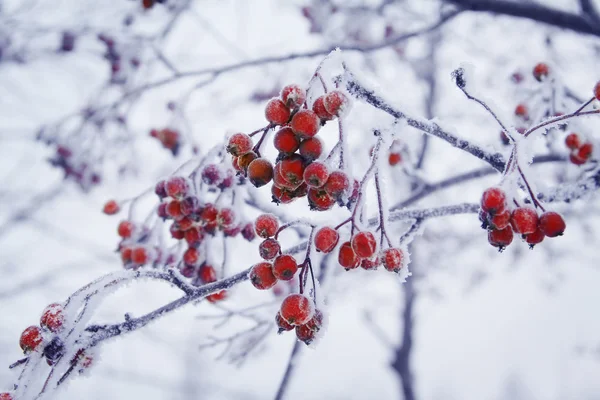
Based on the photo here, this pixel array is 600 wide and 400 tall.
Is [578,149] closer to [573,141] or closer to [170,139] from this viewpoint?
[573,141]

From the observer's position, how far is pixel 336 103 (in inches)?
45.7

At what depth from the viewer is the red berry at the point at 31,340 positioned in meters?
1.21

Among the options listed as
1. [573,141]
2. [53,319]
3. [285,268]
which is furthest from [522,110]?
[53,319]

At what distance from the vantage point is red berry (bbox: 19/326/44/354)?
1.21 meters

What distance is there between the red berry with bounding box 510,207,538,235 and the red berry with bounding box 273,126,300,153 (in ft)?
2.15

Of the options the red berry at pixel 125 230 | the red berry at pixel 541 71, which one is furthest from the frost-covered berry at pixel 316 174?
the red berry at pixel 541 71

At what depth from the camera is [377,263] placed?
4.39ft

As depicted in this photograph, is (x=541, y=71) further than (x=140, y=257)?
Yes

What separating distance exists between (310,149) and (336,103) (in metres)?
0.14

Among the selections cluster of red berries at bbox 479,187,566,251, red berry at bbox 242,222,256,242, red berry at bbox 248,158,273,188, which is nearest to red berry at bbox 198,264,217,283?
red berry at bbox 242,222,256,242

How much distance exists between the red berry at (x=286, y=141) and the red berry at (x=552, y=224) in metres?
0.74

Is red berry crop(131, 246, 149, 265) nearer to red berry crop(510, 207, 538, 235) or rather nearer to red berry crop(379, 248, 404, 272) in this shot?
red berry crop(379, 248, 404, 272)

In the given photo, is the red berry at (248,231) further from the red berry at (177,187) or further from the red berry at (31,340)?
the red berry at (31,340)

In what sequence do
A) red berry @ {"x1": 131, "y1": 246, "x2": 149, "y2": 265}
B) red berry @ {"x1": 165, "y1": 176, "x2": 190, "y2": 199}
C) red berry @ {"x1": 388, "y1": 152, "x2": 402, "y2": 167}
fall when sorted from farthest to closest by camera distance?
red berry @ {"x1": 388, "y1": 152, "x2": 402, "y2": 167} < red berry @ {"x1": 131, "y1": 246, "x2": 149, "y2": 265} < red berry @ {"x1": 165, "y1": 176, "x2": 190, "y2": 199}
